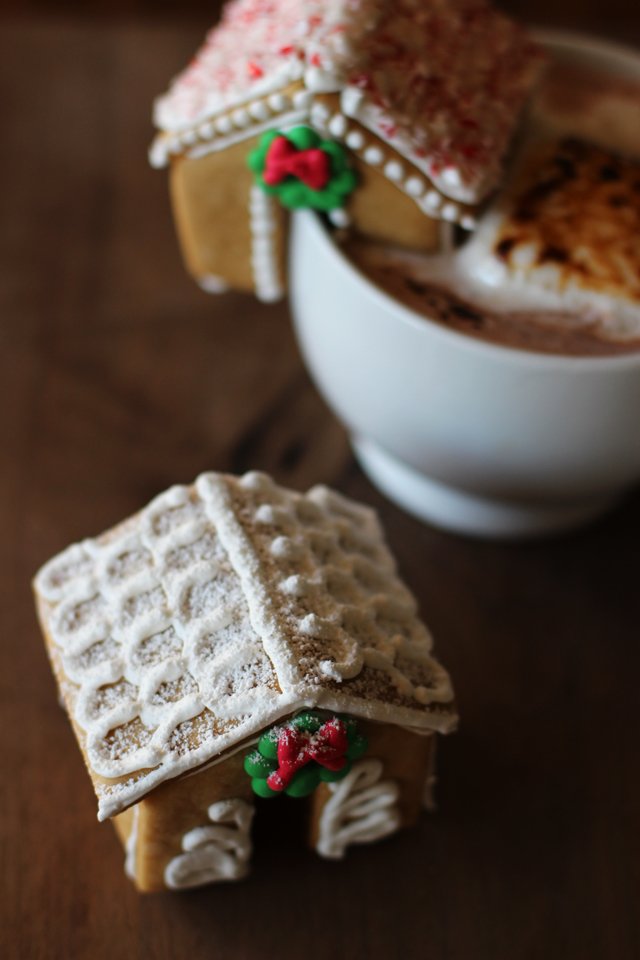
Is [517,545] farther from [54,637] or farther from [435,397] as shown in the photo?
[54,637]

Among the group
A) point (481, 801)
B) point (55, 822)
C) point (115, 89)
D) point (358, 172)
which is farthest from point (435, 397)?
point (115, 89)

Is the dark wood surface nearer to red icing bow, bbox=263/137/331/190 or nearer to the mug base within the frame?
the mug base

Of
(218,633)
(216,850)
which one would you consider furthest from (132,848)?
(218,633)

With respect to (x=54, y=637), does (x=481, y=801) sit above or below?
below

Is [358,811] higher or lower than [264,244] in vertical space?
lower

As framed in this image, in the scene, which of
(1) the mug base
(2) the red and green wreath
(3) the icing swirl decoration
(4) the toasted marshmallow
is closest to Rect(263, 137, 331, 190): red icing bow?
(3) the icing swirl decoration

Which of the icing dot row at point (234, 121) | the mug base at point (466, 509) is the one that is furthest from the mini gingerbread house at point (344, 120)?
the mug base at point (466, 509)

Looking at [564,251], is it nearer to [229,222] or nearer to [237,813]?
[229,222]
